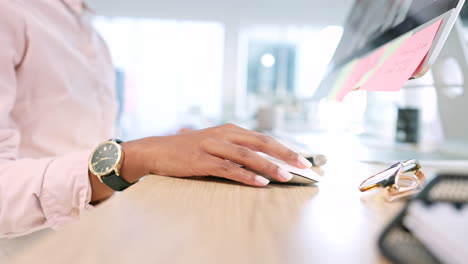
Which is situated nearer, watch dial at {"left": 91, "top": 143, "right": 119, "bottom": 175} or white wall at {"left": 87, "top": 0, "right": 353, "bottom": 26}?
watch dial at {"left": 91, "top": 143, "right": 119, "bottom": 175}

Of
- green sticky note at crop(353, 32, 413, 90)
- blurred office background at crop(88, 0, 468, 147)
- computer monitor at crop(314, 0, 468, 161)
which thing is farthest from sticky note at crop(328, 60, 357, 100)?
blurred office background at crop(88, 0, 468, 147)

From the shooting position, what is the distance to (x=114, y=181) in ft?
1.83

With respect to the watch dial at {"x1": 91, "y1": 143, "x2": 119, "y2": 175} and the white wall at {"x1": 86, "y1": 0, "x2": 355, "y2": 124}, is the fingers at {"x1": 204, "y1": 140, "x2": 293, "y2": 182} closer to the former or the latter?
Result: the watch dial at {"x1": 91, "y1": 143, "x2": 119, "y2": 175}

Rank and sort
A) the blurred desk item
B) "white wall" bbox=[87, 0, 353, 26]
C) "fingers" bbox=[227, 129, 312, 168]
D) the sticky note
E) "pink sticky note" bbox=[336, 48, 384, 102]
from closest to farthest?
the blurred desk item
"fingers" bbox=[227, 129, 312, 168]
"pink sticky note" bbox=[336, 48, 384, 102]
the sticky note
"white wall" bbox=[87, 0, 353, 26]

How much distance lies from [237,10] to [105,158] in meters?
5.05

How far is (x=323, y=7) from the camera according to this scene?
5.25 m

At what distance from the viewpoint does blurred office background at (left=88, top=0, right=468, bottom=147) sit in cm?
515

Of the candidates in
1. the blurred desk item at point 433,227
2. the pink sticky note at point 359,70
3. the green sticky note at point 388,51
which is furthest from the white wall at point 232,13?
the blurred desk item at point 433,227

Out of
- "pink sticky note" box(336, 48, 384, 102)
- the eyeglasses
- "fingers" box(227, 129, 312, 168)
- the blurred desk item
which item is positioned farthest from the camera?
"pink sticky note" box(336, 48, 384, 102)

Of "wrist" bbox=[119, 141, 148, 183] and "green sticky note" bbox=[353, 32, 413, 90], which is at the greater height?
"green sticky note" bbox=[353, 32, 413, 90]

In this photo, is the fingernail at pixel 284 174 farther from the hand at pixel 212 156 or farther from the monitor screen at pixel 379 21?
the monitor screen at pixel 379 21

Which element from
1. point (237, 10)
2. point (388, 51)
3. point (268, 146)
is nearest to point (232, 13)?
point (237, 10)

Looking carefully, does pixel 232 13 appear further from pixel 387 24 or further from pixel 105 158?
pixel 105 158

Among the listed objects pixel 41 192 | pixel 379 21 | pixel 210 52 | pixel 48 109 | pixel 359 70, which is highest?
pixel 210 52
